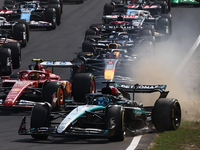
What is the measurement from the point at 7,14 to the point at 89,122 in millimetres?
23394

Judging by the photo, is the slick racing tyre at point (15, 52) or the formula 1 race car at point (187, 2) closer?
the slick racing tyre at point (15, 52)

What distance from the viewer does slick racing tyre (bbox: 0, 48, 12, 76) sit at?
2584cm

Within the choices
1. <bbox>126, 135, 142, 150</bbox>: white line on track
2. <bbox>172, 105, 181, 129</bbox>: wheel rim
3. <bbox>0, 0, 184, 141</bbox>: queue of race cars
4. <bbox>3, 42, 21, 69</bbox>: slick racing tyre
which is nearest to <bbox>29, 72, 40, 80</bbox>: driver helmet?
<bbox>0, 0, 184, 141</bbox>: queue of race cars

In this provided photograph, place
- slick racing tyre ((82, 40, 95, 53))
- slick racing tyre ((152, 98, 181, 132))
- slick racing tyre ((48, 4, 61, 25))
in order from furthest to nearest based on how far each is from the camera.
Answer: slick racing tyre ((48, 4, 61, 25)) → slick racing tyre ((82, 40, 95, 53)) → slick racing tyre ((152, 98, 181, 132))

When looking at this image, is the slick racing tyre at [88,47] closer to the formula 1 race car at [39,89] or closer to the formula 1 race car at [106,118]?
the formula 1 race car at [39,89]

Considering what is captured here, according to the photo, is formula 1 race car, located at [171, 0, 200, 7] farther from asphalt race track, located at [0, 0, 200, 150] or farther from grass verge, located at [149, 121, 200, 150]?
grass verge, located at [149, 121, 200, 150]

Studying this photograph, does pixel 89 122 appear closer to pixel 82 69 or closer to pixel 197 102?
pixel 197 102

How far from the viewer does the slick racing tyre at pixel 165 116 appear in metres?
14.2

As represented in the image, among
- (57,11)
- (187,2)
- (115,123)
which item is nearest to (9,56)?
(57,11)

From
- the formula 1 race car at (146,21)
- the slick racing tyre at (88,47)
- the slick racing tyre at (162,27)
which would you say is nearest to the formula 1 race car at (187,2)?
the formula 1 race car at (146,21)

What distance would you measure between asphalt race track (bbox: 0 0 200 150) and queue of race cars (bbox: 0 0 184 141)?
336mm

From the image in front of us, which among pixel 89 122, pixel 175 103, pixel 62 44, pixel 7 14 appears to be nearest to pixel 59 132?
pixel 89 122

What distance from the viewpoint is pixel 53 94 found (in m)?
17.9

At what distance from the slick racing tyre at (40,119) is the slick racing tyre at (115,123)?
1.55 m
